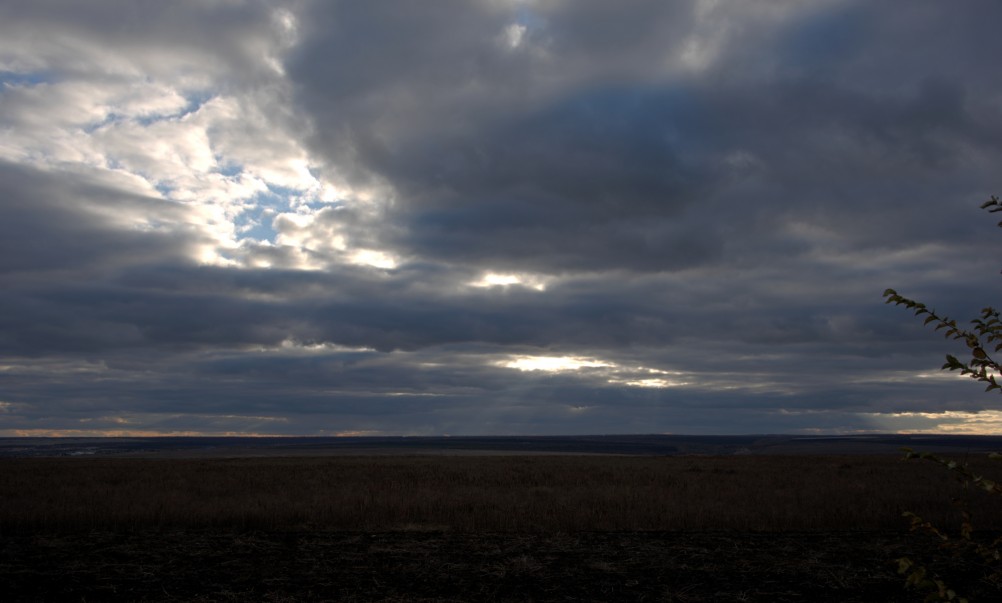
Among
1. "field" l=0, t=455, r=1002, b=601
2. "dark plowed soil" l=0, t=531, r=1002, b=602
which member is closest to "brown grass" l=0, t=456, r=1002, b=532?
"field" l=0, t=455, r=1002, b=601

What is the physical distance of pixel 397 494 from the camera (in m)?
30.5

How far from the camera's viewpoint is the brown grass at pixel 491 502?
2180 cm

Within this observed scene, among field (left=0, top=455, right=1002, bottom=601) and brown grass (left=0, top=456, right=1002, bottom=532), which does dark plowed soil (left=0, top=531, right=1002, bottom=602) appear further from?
brown grass (left=0, top=456, right=1002, bottom=532)

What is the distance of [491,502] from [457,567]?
485 inches

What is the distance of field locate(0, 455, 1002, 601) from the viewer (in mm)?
13273

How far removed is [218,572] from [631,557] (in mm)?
8731

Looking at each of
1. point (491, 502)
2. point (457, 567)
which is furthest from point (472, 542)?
point (491, 502)

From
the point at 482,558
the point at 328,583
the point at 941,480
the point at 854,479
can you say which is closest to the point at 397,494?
the point at 482,558

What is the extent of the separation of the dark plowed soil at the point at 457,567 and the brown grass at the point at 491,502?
2.32 metres

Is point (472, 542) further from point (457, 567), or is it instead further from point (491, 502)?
point (491, 502)

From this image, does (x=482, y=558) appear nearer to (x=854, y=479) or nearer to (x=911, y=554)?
(x=911, y=554)

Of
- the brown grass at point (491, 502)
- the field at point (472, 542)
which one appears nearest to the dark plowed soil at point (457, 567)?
the field at point (472, 542)

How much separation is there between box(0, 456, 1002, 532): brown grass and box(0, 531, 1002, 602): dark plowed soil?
7.61 feet

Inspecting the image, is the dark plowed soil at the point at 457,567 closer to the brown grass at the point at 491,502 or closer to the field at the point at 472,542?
the field at the point at 472,542
